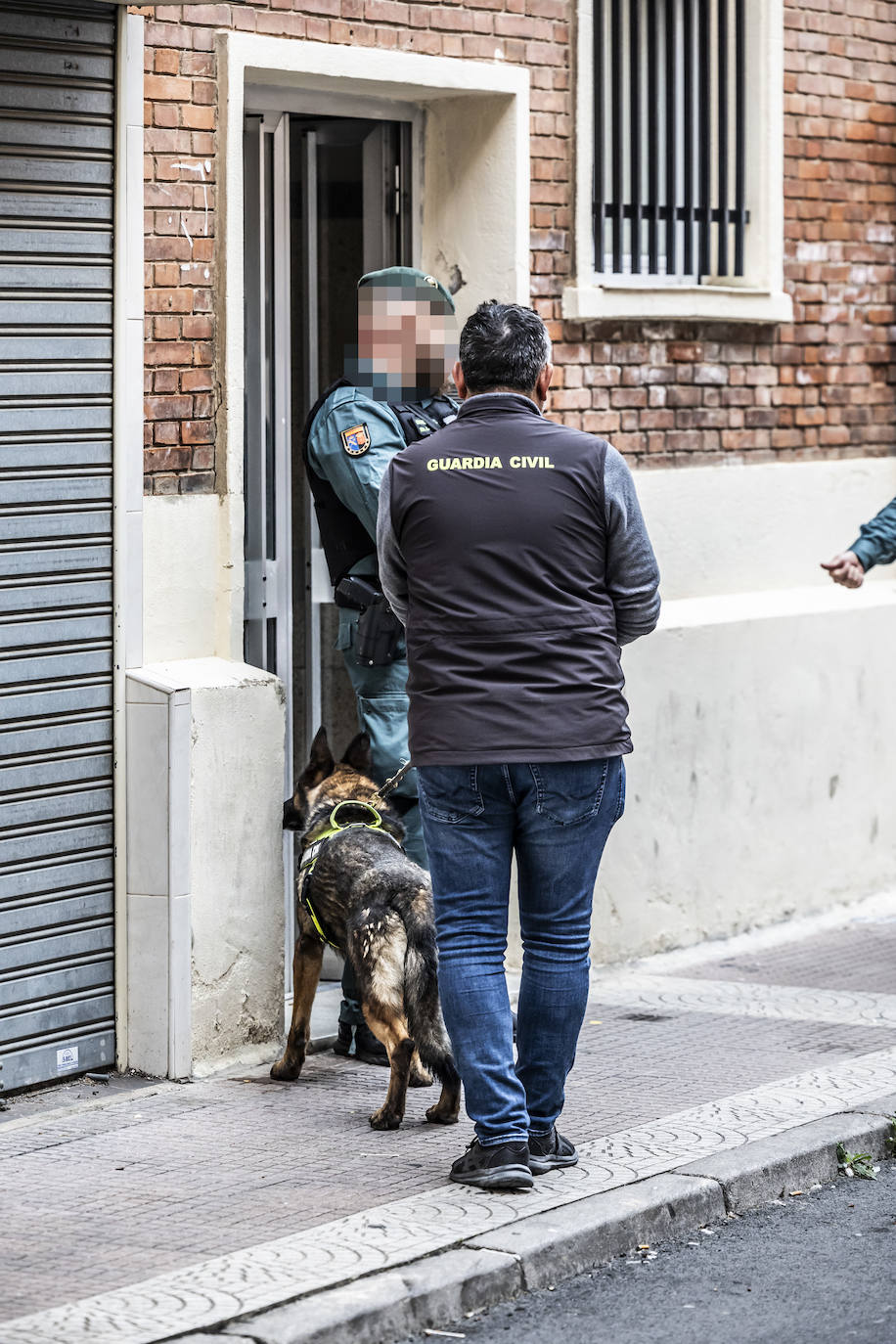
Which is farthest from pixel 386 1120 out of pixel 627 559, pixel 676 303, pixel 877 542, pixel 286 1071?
pixel 676 303

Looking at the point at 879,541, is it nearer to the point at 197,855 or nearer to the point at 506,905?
the point at 197,855

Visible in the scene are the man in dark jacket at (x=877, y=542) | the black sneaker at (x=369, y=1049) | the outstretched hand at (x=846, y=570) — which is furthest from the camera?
the man in dark jacket at (x=877, y=542)

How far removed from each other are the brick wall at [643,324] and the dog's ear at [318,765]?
0.90 metres

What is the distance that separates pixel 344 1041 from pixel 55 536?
183 cm

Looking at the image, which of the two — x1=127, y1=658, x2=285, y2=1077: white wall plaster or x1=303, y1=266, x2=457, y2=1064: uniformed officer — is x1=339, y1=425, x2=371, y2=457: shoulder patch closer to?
x1=303, y1=266, x2=457, y2=1064: uniformed officer

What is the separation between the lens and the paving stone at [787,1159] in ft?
18.3

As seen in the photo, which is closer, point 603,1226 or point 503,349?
point 603,1226

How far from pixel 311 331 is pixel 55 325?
1.58 metres

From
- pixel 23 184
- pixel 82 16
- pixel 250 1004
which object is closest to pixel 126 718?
pixel 250 1004

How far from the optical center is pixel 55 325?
642 centimetres

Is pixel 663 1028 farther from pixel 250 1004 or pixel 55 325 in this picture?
pixel 55 325

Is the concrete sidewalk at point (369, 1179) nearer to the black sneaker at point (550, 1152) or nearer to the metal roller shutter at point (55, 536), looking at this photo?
the black sneaker at point (550, 1152)

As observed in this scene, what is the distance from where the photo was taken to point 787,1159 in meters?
5.75

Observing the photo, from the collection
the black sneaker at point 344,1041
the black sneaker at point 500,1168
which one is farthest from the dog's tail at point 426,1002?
the black sneaker at point 344,1041
